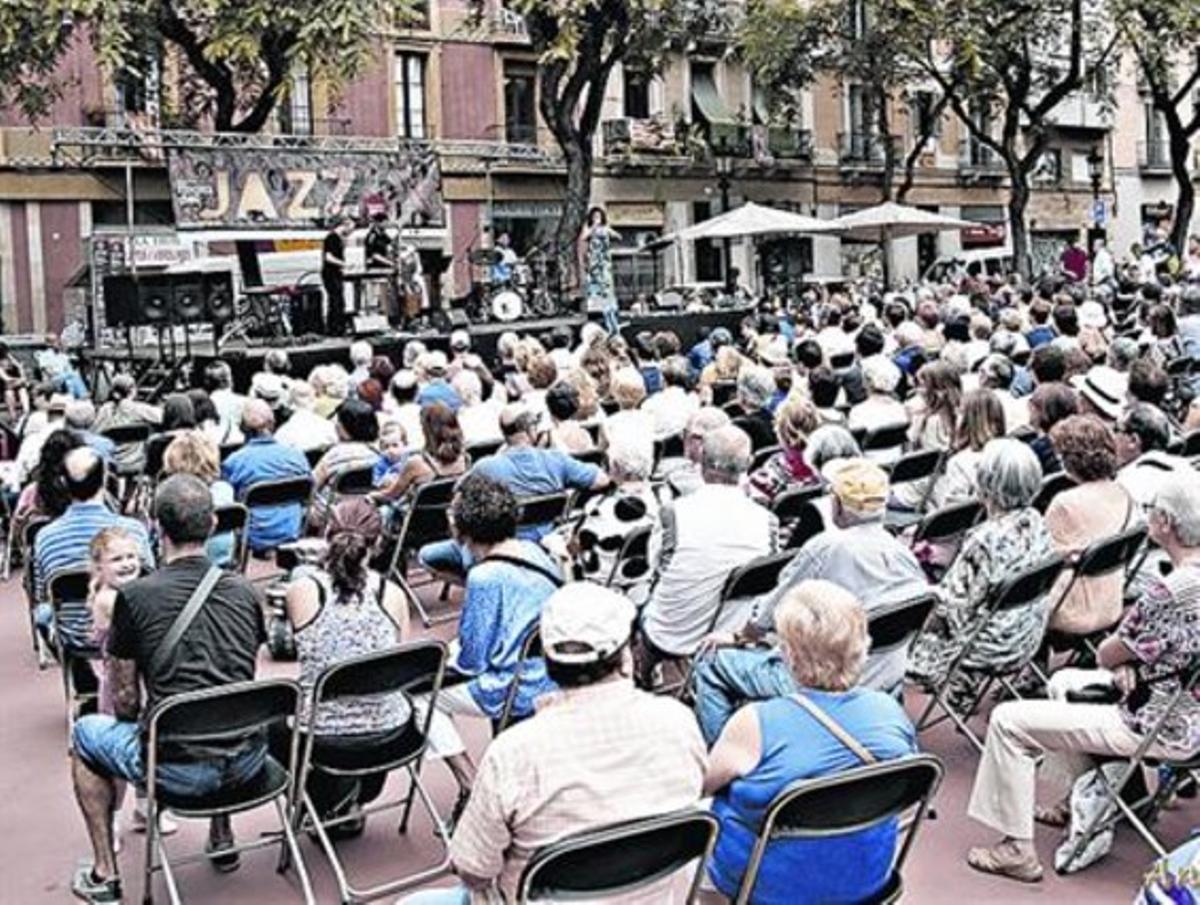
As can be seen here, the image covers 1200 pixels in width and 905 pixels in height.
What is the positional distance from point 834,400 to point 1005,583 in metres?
4.54

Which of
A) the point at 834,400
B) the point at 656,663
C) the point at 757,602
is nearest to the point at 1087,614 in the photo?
the point at 757,602

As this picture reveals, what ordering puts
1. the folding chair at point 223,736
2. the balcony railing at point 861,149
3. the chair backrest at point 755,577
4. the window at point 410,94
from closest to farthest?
the folding chair at point 223,736 < the chair backrest at point 755,577 < the window at point 410,94 < the balcony railing at point 861,149

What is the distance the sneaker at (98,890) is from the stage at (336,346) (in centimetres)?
1191

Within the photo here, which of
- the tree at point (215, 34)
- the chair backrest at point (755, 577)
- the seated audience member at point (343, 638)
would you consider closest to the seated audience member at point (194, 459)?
the seated audience member at point (343, 638)

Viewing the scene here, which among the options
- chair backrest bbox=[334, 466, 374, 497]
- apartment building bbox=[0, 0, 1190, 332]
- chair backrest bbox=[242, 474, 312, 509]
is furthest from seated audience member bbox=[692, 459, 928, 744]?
apartment building bbox=[0, 0, 1190, 332]

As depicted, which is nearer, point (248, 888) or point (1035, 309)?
point (248, 888)

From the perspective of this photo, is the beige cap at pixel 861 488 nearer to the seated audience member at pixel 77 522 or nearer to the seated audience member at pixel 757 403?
the seated audience member at pixel 77 522

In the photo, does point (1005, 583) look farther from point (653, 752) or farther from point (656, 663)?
point (653, 752)

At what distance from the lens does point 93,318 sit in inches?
896

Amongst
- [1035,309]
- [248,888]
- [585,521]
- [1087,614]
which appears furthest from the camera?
[1035,309]

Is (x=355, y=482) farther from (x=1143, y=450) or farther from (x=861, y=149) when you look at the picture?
(x=861, y=149)

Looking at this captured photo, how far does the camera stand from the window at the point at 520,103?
33.9 meters

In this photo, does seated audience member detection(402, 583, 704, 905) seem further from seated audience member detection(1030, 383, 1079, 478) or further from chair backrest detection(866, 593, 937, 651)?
seated audience member detection(1030, 383, 1079, 478)

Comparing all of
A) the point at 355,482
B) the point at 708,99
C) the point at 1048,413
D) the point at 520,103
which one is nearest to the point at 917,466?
the point at 1048,413
